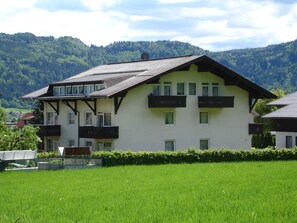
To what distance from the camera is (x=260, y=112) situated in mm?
71812

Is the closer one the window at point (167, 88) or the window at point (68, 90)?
the window at point (167, 88)

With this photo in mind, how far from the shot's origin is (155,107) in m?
47.3

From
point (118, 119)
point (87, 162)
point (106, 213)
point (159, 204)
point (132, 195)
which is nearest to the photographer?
point (106, 213)

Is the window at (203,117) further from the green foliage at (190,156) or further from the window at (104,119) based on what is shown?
the green foliage at (190,156)

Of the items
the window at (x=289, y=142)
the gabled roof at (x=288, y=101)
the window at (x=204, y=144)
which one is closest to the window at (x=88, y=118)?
the window at (x=204, y=144)

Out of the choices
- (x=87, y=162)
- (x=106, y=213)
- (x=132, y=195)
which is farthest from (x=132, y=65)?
(x=106, y=213)

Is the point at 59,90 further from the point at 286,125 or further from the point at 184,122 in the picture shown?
the point at 286,125

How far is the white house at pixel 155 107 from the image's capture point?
4672cm

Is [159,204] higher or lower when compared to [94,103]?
lower

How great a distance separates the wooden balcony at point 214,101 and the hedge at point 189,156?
11.0m

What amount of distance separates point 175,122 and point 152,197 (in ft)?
102

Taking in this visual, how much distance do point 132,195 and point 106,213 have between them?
12.8 feet

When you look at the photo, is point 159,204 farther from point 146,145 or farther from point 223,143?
point 223,143

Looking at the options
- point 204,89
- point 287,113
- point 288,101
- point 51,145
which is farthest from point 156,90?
point 288,101
